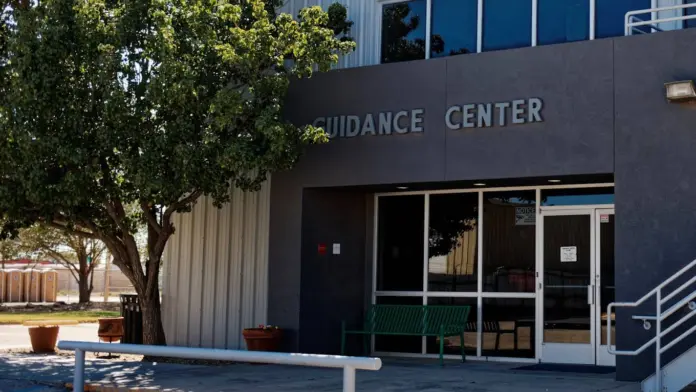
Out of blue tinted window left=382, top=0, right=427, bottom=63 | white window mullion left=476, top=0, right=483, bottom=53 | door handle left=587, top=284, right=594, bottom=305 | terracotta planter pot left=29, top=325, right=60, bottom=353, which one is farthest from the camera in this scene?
terracotta planter pot left=29, top=325, right=60, bottom=353

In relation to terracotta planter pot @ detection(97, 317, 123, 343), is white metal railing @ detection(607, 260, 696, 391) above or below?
above

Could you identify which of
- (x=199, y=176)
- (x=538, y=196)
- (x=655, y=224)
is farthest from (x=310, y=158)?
(x=655, y=224)

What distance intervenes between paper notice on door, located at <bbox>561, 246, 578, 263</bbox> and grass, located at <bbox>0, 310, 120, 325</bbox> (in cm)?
1503

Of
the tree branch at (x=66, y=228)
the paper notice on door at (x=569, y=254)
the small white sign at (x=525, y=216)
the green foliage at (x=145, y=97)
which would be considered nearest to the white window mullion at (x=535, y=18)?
the small white sign at (x=525, y=216)

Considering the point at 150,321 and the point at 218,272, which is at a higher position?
the point at 218,272

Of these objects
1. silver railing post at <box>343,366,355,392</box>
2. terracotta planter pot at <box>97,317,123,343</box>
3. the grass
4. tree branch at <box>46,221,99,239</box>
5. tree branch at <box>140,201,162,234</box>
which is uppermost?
tree branch at <box>140,201,162,234</box>

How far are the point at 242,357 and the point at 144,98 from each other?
18.6ft

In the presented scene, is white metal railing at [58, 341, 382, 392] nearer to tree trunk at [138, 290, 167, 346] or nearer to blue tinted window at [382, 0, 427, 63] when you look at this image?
tree trunk at [138, 290, 167, 346]

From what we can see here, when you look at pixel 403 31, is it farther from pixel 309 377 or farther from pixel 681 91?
pixel 309 377

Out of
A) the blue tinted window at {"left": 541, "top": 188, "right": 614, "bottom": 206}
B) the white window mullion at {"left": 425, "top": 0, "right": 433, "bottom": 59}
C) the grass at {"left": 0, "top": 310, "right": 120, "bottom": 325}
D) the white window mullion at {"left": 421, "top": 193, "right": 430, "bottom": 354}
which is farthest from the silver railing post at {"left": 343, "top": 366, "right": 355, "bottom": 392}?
the grass at {"left": 0, "top": 310, "right": 120, "bottom": 325}

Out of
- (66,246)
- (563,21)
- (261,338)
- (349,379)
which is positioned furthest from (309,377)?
(66,246)

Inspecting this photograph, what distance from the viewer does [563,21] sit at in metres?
13.6

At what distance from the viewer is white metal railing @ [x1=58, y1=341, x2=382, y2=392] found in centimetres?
783

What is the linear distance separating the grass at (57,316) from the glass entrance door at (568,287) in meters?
14.8
